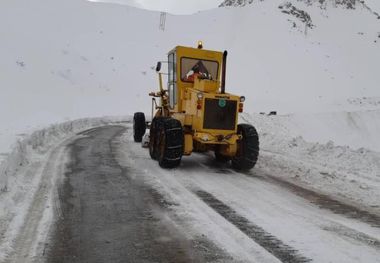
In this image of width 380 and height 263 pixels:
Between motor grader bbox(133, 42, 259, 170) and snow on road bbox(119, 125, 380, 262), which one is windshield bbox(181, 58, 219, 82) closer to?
motor grader bbox(133, 42, 259, 170)

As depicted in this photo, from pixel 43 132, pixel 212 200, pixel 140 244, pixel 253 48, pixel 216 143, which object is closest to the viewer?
pixel 140 244

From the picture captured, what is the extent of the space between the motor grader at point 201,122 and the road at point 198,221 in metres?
0.70

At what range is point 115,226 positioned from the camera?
575cm

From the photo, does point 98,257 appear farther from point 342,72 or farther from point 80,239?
point 342,72

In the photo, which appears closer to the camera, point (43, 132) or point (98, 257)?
point (98, 257)

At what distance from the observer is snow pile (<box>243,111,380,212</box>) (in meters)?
8.24

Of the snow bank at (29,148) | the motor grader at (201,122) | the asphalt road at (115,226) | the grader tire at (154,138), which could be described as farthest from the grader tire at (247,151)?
A: the snow bank at (29,148)

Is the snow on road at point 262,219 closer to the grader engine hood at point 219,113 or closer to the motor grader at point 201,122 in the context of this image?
the motor grader at point 201,122

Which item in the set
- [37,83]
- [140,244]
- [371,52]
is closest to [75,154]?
[140,244]

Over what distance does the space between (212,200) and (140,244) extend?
2.25 meters

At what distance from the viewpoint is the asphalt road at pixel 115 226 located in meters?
4.79

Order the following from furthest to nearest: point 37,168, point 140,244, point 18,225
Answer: point 37,168 → point 18,225 → point 140,244

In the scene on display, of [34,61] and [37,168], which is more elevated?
[34,61]

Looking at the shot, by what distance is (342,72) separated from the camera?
181 ft
